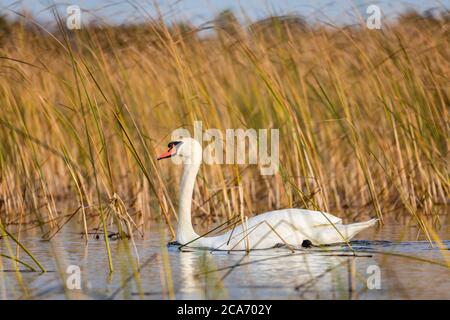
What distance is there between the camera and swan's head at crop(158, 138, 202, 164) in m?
9.79

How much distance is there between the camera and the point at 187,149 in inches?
387

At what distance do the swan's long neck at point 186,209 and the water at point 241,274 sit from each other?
18 cm

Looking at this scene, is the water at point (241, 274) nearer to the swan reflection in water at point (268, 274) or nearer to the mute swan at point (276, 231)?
the swan reflection in water at point (268, 274)

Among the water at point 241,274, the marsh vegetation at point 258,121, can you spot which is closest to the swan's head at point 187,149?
the marsh vegetation at point 258,121

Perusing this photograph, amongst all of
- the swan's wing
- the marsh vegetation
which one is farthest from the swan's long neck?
the swan's wing

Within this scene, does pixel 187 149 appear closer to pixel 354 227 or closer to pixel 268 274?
pixel 354 227

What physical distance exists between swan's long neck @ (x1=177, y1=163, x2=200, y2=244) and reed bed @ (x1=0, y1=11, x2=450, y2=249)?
29 centimetres

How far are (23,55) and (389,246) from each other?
434 centimetres

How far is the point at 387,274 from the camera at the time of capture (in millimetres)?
7375

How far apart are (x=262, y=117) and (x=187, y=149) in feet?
6.31

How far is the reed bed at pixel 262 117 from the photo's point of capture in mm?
9844

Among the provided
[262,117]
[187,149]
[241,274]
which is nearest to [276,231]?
[187,149]

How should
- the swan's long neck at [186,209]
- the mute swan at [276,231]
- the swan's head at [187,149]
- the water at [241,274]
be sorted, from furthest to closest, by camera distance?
the swan's head at [187,149] → the swan's long neck at [186,209] → the mute swan at [276,231] → the water at [241,274]
